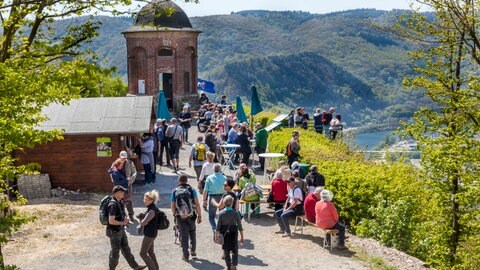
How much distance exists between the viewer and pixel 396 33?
42.7 feet

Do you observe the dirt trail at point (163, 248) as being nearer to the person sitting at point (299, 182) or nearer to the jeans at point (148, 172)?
the person sitting at point (299, 182)

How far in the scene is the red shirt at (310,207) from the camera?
42.6 feet

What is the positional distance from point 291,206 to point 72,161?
7.28 m

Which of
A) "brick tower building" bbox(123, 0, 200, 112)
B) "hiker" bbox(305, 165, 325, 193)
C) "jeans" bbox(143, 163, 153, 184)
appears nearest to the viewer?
"hiker" bbox(305, 165, 325, 193)

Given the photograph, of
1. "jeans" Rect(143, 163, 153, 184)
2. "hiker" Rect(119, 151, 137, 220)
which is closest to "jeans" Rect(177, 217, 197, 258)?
"hiker" Rect(119, 151, 137, 220)

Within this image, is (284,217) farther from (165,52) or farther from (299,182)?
(165,52)

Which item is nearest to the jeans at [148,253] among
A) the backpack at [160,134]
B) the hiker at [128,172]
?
the hiker at [128,172]

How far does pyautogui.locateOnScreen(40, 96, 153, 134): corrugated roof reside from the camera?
17.6 meters

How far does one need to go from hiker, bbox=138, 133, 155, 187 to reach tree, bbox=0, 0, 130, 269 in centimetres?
616

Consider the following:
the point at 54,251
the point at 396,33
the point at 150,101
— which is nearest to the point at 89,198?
the point at 150,101

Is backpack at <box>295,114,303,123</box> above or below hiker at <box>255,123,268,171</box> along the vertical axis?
above

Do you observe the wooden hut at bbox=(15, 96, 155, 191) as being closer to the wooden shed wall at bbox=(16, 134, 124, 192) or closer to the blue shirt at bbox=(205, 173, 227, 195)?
the wooden shed wall at bbox=(16, 134, 124, 192)

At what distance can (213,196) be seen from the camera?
1270cm

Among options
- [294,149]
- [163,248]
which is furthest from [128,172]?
[294,149]
